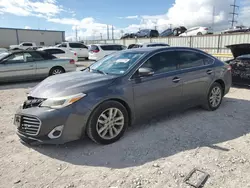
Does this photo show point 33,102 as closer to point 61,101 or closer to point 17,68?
point 61,101

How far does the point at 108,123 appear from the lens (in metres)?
3.34

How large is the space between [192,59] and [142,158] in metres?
2.53

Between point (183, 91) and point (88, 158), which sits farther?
point (183, 91)

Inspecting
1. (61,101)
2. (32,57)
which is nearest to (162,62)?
(61,101)

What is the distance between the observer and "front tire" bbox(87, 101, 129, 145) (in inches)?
126

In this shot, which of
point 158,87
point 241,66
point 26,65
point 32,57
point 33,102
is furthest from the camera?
point 32,57

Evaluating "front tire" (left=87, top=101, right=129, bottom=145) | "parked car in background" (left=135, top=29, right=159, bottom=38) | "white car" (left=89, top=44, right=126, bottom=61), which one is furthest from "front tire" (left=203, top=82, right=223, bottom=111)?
"parked car in background" (left=135, top=29, right=159, bottom=38)

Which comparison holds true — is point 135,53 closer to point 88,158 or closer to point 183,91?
point 183,91

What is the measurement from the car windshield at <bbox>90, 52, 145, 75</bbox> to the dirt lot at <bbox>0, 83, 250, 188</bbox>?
3.66ft

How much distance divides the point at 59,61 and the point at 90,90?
6.85 m

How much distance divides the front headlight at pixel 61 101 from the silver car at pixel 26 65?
6.38 meters

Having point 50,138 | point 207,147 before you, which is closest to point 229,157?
point 207,147

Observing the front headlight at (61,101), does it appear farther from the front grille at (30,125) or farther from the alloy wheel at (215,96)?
the alloy wheel at (215,96)

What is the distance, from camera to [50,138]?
3.02 metres
